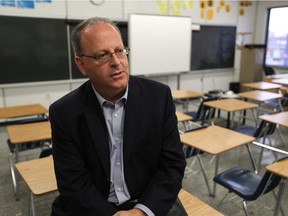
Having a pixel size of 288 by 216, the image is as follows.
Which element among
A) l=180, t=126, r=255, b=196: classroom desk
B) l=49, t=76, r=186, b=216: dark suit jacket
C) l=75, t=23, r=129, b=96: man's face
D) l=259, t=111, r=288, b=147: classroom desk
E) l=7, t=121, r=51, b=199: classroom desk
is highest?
l=75, t=23, r=129, b=96: man's face

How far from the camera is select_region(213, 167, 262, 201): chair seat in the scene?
201 centimetres

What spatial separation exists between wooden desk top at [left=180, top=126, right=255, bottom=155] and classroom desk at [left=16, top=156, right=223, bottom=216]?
2.27 ft

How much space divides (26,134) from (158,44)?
419cm

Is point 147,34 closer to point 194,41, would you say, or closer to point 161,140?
point 194,41

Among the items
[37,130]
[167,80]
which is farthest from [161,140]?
[167,80]

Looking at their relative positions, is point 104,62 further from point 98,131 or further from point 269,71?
point 269,71

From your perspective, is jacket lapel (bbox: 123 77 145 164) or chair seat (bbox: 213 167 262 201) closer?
jacket lapel (bbox: 123 77 145 164)

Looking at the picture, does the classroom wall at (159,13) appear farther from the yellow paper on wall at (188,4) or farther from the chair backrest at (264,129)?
the chair backrest at (264,129)

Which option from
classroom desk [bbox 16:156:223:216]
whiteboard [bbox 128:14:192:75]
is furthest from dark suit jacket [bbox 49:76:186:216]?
whiteboard [bbox 128:14:192:75]

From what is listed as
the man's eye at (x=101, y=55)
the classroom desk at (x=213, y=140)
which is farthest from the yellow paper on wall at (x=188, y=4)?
the man's eye at (x=101, y=55)

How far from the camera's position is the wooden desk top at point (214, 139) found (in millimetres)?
2281

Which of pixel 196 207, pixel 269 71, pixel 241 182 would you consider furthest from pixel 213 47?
pixel 196 207

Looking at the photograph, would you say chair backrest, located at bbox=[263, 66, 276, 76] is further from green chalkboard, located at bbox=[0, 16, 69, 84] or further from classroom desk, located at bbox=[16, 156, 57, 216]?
classroom desk, located at bbox=[16, 156, 57, 216]

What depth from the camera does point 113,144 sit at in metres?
1.28
